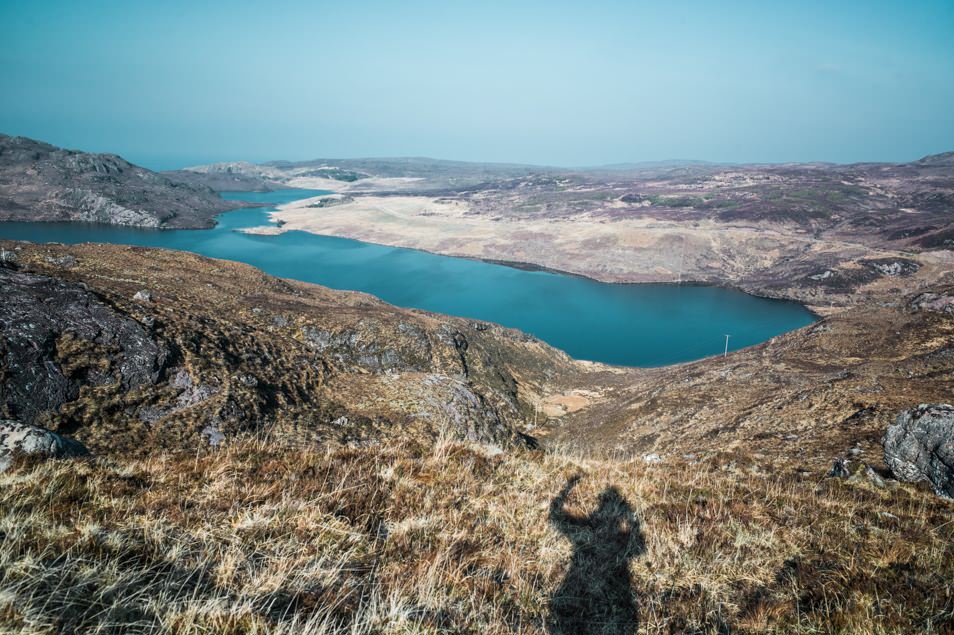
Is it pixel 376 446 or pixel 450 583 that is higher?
pixel 450 583

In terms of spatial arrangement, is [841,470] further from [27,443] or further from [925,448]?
[27,443]

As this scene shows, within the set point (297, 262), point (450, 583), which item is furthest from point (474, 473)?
point (297, 262)

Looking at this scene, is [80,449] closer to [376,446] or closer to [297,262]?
[376,446]

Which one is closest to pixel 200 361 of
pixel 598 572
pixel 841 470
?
pixel 598 572

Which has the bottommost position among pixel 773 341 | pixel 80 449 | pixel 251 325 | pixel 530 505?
pixel 773 341

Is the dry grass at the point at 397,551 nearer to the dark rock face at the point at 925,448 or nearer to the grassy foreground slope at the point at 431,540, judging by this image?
the grassy foreground slope at the point at 431,540

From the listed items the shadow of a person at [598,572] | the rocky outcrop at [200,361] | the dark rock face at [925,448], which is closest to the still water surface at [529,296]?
the rocky outcrop at [200,361]
